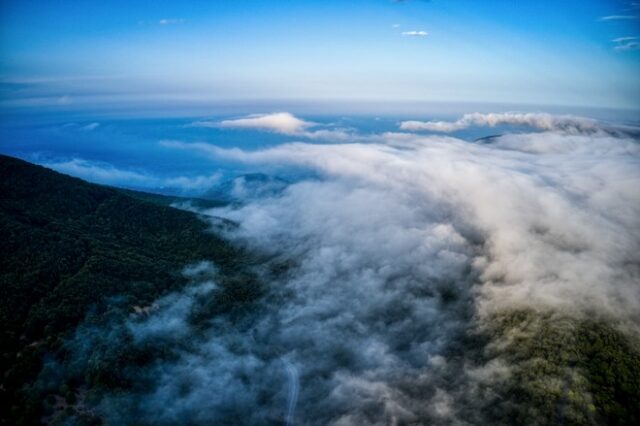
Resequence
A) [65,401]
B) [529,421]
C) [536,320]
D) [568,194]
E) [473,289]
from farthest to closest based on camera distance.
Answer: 1. [568,194]
2. [473,289]
3. [536,320]
4. [529,421]
5. [65,401]

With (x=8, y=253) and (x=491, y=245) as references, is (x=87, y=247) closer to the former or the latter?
(x=8, y=253)

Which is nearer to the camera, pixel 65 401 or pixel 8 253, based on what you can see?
pixel 65 401

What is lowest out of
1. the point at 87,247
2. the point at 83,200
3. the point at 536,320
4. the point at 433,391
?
the point at 433,391

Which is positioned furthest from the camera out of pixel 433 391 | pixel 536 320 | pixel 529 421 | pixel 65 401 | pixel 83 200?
pixel 83 200

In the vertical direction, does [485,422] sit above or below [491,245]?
below

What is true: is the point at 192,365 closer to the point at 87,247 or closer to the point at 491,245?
the point at 87,247

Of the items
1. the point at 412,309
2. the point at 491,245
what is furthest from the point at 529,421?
the point at 491,245
